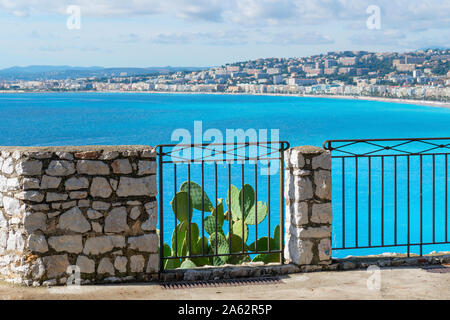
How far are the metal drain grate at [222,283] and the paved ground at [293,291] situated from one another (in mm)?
90

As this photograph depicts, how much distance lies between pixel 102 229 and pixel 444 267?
3410 millimetres

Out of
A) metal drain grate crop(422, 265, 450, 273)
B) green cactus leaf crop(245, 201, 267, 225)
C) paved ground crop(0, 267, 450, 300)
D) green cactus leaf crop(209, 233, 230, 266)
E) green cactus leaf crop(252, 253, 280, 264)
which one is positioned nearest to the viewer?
paved ground crop(0, 267, 450, 300)

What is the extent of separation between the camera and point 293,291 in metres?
5.15

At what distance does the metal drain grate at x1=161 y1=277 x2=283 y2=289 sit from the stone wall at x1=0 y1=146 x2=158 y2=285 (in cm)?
41

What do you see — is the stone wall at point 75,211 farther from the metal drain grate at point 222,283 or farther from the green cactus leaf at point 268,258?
the green cactus leaf at point 268,258

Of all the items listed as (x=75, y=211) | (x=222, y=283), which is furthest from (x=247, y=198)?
(x=75, y=211)

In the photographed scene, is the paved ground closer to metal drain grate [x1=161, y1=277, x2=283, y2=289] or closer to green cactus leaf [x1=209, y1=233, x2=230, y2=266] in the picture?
metal drain grate [x1=161, y1=277, x2=283, y2=289]

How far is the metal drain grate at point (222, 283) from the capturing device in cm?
530

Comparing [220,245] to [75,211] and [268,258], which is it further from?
[75,211]

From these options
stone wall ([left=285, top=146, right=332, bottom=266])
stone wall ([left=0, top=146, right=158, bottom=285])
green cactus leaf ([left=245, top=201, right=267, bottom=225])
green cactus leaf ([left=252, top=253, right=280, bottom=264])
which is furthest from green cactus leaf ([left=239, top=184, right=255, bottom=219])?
stone wall ([left=0, top=146, right=158, bottom=285])

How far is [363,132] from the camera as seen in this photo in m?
72.1

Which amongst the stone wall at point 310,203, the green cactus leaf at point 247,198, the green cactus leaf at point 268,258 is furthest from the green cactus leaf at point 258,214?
the stone wall at point 310,203

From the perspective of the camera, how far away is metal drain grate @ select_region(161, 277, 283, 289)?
5301mm
